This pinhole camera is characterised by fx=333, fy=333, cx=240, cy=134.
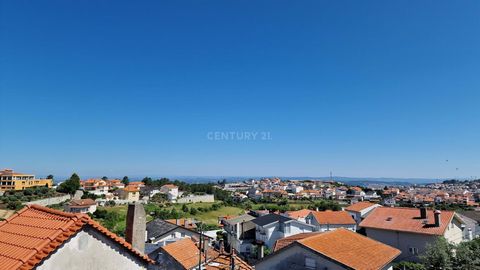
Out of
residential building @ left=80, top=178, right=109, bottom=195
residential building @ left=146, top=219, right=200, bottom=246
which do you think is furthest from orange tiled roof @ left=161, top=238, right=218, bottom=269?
residential building @ left=80, top=178, right=109, bottom=195

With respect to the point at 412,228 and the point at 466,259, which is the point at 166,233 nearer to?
the point at 412,228

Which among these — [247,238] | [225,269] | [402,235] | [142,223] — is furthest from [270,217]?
[142,223]

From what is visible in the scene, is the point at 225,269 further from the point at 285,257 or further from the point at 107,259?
the point at 107,259

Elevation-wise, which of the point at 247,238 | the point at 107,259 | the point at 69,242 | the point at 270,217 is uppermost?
the point at 69,242

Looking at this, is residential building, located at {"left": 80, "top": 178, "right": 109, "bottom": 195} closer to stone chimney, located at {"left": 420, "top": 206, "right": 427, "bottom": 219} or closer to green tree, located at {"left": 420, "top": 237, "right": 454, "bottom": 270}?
stone chimney, located at {"left": 420, "top": 206, "right": 427, "bottom": 219}

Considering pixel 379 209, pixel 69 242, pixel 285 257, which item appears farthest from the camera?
pixel 379 209

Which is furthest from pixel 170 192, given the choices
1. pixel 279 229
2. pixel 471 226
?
pixel 471 226
